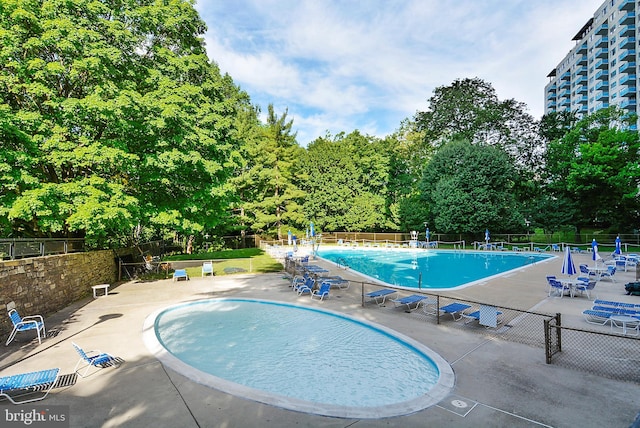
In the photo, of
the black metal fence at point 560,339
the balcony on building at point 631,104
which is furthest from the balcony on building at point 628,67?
the black metal fence at point 560,339

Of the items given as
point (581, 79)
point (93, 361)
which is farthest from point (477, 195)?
point (581, 79)

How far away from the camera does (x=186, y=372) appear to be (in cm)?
630

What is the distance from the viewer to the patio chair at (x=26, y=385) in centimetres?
516

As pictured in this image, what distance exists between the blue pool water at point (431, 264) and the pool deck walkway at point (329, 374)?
8007mm

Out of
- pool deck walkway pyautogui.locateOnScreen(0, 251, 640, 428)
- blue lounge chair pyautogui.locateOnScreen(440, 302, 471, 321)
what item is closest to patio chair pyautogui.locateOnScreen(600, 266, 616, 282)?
pool deck walkway pyautogui.locateOnScreen(0, 251, 640, 428)

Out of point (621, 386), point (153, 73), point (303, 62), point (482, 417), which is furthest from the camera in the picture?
point (303, 62)

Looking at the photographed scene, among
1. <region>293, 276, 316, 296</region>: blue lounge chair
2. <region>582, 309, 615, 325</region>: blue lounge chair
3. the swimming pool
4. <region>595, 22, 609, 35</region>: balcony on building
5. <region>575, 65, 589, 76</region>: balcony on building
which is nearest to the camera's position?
the swimming pool

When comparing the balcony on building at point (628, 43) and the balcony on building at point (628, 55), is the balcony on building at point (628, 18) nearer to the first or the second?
the balcony on building at point (628, 43)

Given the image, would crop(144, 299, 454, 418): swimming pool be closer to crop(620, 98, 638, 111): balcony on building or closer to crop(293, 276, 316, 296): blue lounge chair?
crop(293, 276, 316, 296): blue lounge chair

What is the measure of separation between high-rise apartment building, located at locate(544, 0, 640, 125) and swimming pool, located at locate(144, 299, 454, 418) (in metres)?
50.4

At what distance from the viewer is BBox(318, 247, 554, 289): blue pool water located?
18.2m

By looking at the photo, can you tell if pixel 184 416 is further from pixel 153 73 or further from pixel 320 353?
pixel 153 73

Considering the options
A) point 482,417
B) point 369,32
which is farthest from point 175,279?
point 369,32

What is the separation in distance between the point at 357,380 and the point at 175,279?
12.9 metres
